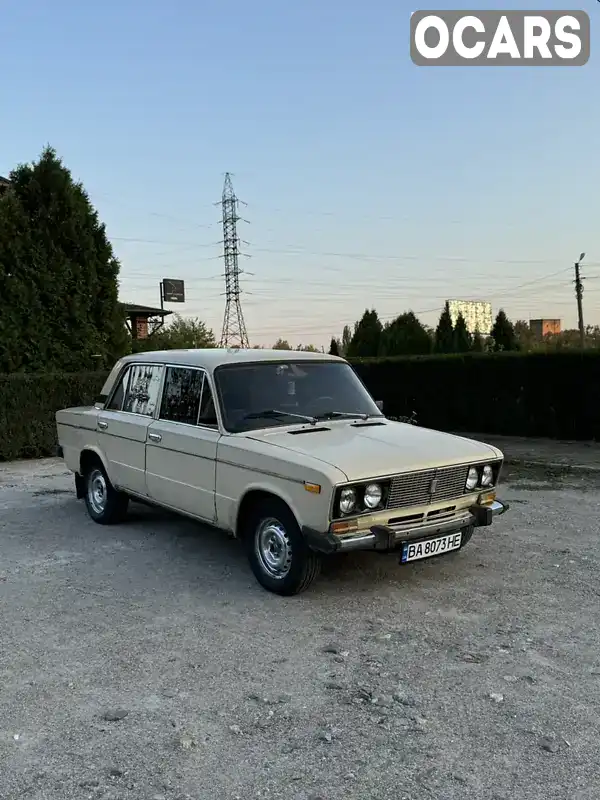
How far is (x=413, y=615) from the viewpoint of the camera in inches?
195

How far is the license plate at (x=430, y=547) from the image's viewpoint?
5.09 metres

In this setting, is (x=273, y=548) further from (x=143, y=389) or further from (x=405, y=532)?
(x=143, y=389)

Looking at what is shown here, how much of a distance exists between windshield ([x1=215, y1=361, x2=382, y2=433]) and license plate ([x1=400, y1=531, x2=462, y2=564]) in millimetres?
1445

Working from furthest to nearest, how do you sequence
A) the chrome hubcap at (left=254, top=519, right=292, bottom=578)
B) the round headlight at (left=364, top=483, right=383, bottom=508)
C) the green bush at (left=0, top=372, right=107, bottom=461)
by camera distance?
1. the green bush at (left=0, top=372, right=107, bottom=461)
2. the chrome hubcap at (left=254, top=519, right=292, bottom=578)
3. the round headlight at (left=364, top=483, right=383, bottom=508)

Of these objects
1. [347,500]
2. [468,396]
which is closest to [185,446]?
[347,500]

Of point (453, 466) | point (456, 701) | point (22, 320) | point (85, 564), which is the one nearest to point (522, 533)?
point (453, 466)

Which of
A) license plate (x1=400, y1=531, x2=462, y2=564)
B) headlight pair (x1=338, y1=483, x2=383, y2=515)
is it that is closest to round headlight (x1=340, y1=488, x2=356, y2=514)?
headlight pair (x1=338, y1=483, x2=383, y2=515)

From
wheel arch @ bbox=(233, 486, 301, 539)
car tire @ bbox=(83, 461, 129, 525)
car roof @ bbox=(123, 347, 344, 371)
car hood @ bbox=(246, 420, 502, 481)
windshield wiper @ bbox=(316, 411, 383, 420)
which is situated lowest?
car tire @ bbox=(83, 461, 129, 525)

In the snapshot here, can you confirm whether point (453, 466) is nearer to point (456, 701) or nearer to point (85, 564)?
point (456, 701)

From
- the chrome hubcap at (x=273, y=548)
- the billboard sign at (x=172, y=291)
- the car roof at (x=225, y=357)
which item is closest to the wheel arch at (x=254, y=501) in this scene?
the chrome hubcap at (x=273, y=548)

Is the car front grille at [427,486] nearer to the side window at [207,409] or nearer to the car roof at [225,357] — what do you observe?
the side window at [207,409]

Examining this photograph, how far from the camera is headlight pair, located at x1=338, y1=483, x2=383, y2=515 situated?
486 cm

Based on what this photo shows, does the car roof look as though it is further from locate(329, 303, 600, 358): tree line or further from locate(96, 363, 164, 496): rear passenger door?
locate(329, 303, 600, 358): tree line

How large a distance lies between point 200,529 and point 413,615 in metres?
3.14
